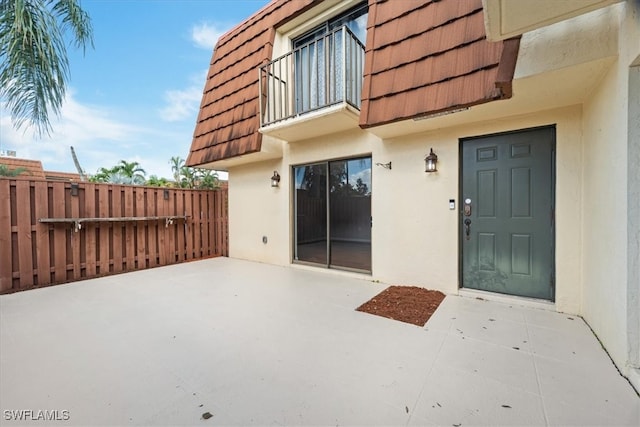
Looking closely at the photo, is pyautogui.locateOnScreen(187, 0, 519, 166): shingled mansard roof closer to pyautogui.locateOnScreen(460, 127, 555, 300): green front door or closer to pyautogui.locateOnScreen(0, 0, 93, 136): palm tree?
pyautogui.locateOnScreen(460, 127, 555, 300): green front door

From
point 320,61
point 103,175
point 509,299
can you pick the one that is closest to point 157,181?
point 103,175

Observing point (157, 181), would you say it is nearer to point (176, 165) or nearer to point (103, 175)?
point (176, 165)

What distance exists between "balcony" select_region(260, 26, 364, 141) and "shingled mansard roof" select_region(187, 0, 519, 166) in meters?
0.32

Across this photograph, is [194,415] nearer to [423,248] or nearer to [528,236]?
[423,248]

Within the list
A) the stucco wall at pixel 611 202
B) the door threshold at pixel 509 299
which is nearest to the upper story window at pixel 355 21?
the stucco wall at pixel 611 202

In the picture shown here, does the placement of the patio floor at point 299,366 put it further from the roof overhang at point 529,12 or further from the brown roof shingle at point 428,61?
the roof overhang at point 529,12

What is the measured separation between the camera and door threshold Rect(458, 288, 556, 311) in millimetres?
3092

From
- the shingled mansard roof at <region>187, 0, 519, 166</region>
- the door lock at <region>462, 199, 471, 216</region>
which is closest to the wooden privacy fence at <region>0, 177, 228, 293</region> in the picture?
the shingled mansard roof at <region>187, 0, 519, 166</region>

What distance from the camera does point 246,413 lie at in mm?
1538

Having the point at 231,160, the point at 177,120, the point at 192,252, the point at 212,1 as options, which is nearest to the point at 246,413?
the point at 231,160

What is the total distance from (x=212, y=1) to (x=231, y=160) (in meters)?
4.56

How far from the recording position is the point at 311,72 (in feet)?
16.2

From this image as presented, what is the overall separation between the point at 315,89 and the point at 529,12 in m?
3.47

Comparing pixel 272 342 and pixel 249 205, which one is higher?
pixel 249 205
